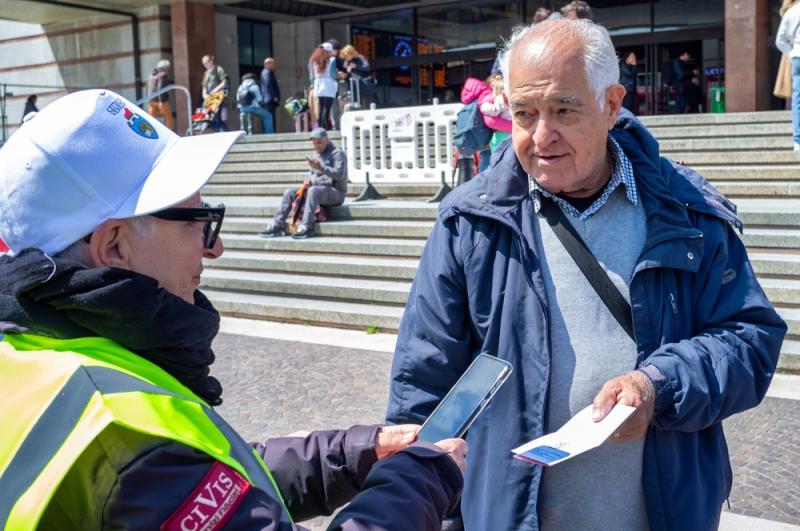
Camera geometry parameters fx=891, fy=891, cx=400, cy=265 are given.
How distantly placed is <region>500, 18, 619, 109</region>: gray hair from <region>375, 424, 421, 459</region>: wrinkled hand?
1.04m

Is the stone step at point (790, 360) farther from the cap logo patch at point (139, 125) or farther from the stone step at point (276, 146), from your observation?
the stone step at point (276, 146)

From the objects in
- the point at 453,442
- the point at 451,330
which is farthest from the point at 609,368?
the point at 453,442

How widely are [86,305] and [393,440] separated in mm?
733

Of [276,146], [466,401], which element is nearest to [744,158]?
[276,146]

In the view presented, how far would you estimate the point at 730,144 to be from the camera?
11.0 meters

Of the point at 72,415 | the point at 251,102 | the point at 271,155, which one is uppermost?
the point at 251,102

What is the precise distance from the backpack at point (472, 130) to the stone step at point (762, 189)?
8.45 feet

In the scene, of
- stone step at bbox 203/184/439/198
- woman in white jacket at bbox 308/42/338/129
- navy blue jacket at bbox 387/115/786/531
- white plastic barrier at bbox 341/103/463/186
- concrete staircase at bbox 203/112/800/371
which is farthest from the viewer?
woman in white jacket at bbox 308/42/338/129

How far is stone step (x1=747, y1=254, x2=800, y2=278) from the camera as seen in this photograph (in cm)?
729

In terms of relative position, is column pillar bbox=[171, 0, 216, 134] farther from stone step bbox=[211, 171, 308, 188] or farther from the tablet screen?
the tablet screen

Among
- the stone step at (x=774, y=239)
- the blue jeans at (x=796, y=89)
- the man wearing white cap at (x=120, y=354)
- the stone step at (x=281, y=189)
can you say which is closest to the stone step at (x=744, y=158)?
the blue jeans at (x=796, y=89)

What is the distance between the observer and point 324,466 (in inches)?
72.7

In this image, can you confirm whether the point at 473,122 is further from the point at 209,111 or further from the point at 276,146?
the point at 209,111

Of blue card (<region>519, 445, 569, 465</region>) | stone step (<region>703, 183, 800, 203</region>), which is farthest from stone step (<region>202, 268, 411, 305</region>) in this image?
blue card (<region>519, 445, 569, 465</region>)
